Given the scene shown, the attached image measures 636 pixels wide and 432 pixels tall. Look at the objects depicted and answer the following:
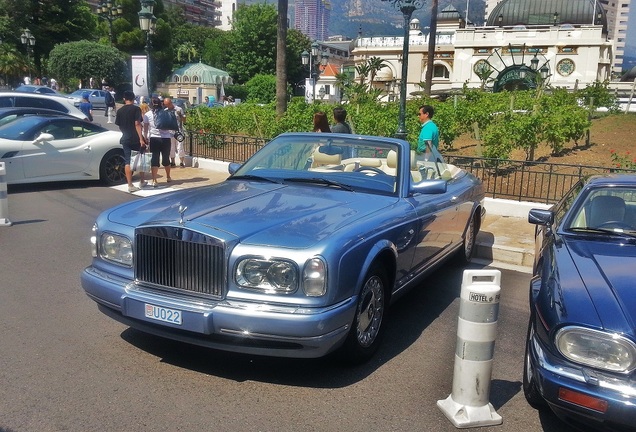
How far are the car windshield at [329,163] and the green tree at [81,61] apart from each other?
57.5m

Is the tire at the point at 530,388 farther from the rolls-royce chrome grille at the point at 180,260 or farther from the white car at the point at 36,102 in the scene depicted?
the white car at the point at 36,102

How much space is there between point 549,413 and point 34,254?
586 cm

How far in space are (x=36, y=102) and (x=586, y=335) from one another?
690 inches

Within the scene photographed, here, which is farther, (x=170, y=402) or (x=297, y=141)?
(x=297, y=141)

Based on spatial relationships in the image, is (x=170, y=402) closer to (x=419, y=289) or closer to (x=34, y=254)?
(x=419, y=289)

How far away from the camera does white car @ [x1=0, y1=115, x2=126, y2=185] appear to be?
11219 millimetres

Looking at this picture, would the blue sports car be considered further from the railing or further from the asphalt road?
the railing

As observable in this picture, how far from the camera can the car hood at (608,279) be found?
128 inches

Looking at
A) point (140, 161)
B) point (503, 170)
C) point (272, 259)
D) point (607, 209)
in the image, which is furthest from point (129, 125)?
point (607, 209)

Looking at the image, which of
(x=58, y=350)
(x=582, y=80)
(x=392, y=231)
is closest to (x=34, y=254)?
(x=58, y=350)

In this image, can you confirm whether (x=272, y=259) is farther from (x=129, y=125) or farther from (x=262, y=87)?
(x=262, y=87)

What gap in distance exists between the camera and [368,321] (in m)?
4.50

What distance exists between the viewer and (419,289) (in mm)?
6508

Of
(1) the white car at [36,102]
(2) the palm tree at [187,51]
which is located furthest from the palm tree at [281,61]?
(2) the palm tree at [187,51]
